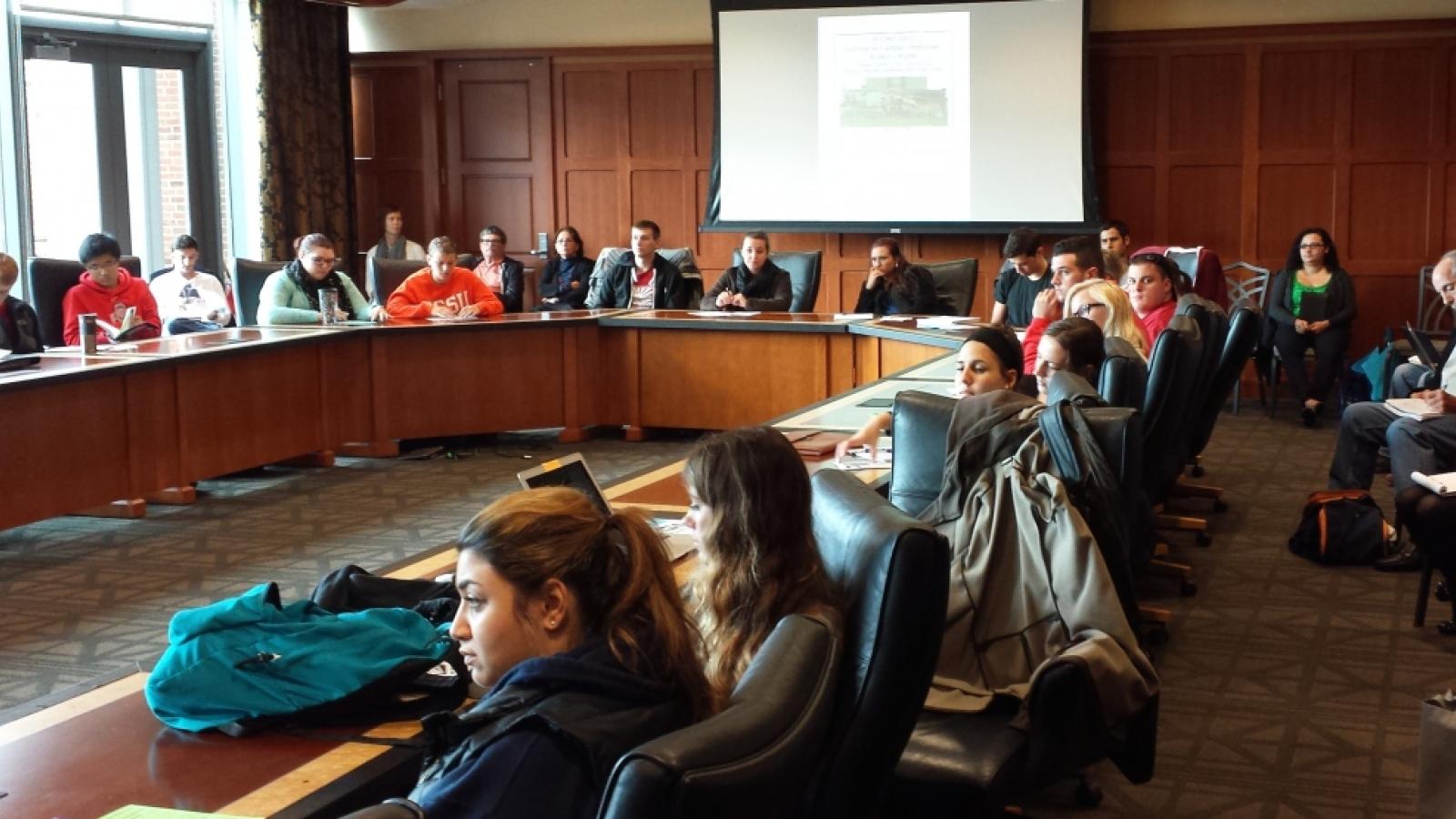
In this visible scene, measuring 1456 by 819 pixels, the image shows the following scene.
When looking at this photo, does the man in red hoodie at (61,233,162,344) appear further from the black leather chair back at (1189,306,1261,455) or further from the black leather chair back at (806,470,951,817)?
the black leather chair back at (806,470,951,817)

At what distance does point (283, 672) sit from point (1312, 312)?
26.6 ft

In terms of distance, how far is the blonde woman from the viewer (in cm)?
530

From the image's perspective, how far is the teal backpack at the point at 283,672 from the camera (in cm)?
208

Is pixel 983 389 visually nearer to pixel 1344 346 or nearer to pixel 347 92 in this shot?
pixel 1344 346

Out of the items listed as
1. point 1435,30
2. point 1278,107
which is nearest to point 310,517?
point 1278,107

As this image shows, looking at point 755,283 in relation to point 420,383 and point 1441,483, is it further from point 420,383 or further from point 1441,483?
point 1441,483

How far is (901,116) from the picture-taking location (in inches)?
411

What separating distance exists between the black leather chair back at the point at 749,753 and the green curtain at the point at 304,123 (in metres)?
9.73

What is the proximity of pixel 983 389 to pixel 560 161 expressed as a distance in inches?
313

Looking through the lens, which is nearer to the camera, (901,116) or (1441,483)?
(1441,483)

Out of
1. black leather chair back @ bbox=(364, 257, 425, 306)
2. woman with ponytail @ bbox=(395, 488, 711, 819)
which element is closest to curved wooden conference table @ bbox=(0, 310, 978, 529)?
black leather chair back @ bbox=(364, 257, 425, 306)

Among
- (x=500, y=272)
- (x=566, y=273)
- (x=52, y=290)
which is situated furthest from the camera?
(x=566, y=273)

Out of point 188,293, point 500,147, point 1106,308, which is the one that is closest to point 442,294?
point 188,293

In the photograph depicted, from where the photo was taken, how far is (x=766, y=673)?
1.43m
